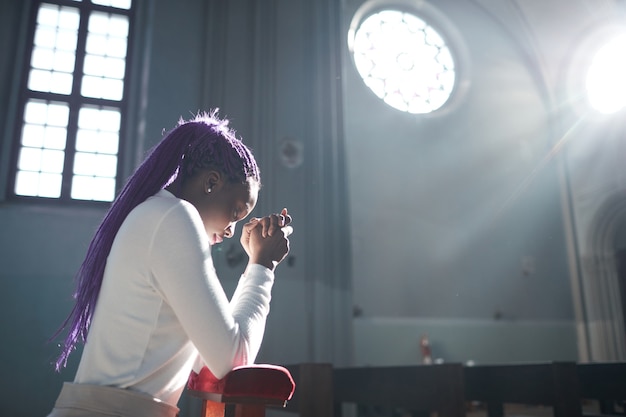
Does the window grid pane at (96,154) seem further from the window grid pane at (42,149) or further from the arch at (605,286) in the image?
the arch at (605,286)

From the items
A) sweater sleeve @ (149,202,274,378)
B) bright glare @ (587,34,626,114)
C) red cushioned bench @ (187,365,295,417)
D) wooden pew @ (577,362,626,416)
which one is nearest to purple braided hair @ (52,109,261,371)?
sweater sleeve @ (149,202,274,378)

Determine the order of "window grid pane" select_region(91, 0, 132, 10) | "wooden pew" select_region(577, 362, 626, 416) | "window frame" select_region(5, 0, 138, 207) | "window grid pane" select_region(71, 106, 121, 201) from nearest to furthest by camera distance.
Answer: "wooden pew" select_region(577, 362, 626, 416)
"window frame" select_region(5, 0, 138, 207)
"window grid pane" select_region(71, 106, 121, 201)
"window grid pane" select_region(91, 0, 132, 10)

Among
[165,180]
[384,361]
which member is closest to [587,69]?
[384,361]

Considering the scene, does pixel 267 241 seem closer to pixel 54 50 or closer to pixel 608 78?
pixel 54 50

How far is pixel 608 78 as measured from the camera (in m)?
10.5

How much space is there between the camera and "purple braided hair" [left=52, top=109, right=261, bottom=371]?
1226 millimetres

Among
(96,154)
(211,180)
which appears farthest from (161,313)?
(96,154)

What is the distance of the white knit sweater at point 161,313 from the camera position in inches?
40.6

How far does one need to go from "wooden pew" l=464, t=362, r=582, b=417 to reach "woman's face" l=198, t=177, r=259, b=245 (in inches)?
70.5

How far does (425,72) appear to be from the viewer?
10.4 meters

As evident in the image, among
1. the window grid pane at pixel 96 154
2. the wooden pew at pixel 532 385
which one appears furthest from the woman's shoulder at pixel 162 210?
the window grid pane at pixel 96 154

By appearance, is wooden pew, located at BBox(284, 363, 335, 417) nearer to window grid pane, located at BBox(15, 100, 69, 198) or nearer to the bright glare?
window grid pane, located at BBox(15, 100, 69, 198)

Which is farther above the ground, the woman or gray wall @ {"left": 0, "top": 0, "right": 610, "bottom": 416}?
gray wall @ {"left": 0, "top": 0, "right": 610, "bottom": 416}

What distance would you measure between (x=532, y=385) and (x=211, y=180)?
6.41 feet
